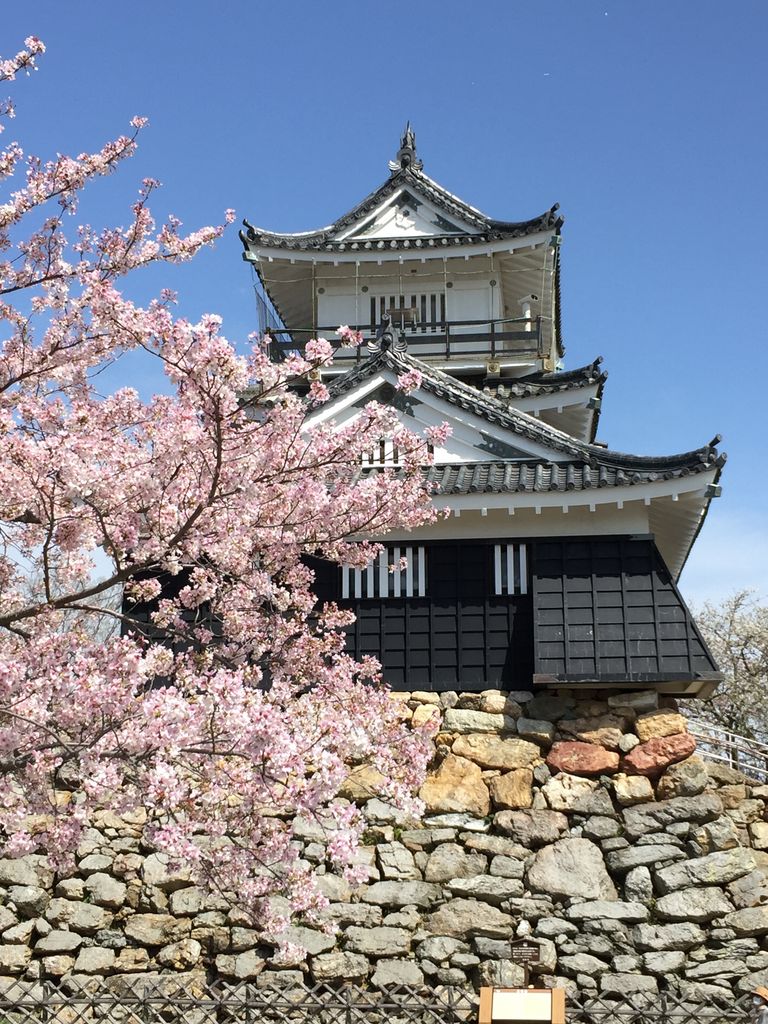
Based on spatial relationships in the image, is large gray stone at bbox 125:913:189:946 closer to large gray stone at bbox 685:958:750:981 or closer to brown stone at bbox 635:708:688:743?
large gray stone at bbox 685:958:750:981

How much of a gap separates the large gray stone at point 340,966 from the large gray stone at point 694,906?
9.74 feet

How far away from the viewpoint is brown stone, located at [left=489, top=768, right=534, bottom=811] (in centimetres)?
1156

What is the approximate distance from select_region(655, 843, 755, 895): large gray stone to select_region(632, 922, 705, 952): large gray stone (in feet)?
1.19

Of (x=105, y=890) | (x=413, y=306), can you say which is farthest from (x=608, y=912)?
(x=413, y=306)

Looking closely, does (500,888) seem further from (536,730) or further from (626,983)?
(536,730)

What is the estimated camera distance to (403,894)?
11.1 m

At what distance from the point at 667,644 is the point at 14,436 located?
7633mm

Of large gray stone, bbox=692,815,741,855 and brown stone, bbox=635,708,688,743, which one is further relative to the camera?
brown stone, bbox=635,708,688,743

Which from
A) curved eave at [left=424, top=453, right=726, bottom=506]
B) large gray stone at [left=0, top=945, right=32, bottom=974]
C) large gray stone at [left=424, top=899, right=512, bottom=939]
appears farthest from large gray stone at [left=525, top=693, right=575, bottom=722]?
large gray stone at [left=0, top=945, right=32, bottom=974]

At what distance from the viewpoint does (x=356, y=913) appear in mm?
→ 11062

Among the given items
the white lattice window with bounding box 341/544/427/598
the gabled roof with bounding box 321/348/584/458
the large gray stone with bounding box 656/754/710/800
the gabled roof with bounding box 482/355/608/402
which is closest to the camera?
the large gray stone with bounding box 656/754/710/800

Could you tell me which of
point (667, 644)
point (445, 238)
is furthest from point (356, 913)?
point (445, 238)

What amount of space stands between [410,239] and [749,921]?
12322 millimetres

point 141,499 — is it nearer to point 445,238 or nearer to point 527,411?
point 527,411
